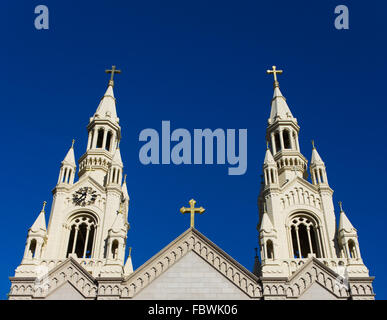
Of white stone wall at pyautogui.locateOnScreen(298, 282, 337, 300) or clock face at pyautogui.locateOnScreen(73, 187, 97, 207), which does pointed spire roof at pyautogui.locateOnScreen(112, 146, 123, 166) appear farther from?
white stone wall at pyautogui.locateOnScreen(298, 282, 337, 300)

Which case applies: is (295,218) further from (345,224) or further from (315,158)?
(315,158)

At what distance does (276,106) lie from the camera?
4281cm

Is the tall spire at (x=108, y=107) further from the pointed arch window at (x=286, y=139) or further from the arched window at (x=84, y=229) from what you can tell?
the pointed arch window at (x=286, y=139)

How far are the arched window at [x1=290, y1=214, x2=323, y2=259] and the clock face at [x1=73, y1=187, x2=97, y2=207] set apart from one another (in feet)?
50.0

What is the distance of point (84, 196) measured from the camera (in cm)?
3431

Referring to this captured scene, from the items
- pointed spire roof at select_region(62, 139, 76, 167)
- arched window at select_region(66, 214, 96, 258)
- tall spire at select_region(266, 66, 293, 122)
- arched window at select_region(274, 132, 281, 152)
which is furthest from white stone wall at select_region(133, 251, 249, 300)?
tall spire at select_region(266, 66, 293, 122)

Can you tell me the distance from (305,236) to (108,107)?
2209 cm

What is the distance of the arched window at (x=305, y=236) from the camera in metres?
31.7

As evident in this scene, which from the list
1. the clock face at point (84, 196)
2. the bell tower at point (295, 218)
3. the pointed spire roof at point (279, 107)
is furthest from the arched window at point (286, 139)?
the clock face at point (84, 196)

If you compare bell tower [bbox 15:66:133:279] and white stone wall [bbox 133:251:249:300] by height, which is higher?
bell tower [bbox 15:66:133:279]

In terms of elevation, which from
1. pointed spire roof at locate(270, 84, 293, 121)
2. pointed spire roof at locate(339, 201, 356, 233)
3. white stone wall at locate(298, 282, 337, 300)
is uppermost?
pointed spire roof at locate(270, 84, 293, 121)

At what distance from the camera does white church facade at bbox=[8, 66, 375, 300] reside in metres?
26.2

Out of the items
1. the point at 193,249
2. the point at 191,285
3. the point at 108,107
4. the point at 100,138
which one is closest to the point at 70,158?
the point at 100,138

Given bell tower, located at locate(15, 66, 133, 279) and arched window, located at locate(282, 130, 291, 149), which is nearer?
bell tower, located at locate(15, 66, 133, 279)
